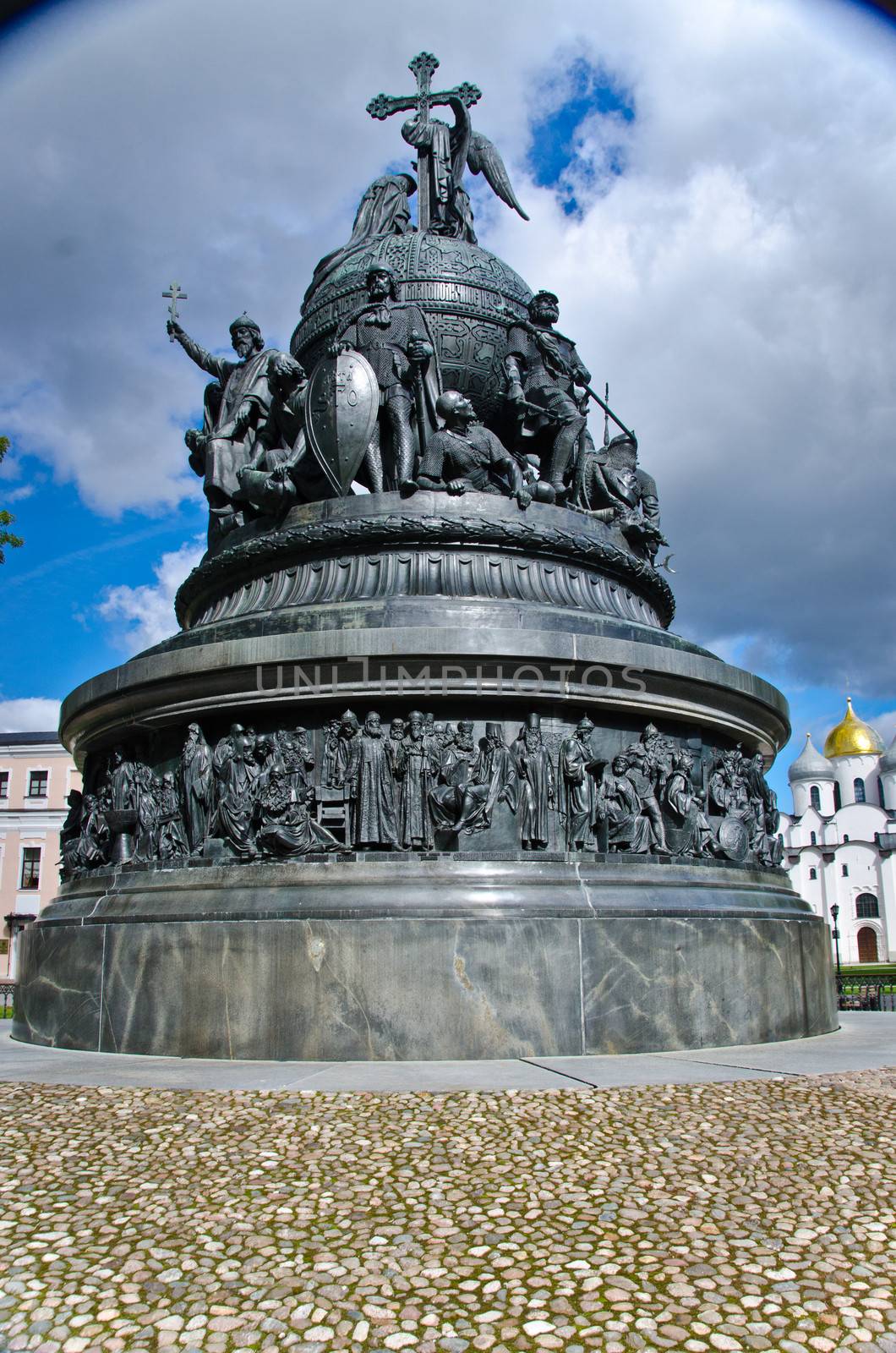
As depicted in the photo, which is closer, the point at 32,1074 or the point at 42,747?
the point at 32,1074

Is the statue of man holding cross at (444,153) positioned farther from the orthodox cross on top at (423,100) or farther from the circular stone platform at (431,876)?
the circular stone platform at (431,876)

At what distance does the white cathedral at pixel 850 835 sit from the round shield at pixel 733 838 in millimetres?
91147

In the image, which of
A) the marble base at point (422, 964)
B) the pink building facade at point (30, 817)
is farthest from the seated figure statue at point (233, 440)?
the pink building facade at point (30, 817)

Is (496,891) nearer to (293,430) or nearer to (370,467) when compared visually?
(370,467)

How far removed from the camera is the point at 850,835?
411 feet

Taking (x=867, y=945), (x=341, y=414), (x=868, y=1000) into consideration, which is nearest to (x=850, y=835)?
(x=867, y=945)

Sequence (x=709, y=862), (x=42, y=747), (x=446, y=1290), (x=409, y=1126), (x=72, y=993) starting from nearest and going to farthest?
(x=446, y=1290), (x=409, y=1126), (x=72, y=993), (x=709, y=862), (x=42, y=747)

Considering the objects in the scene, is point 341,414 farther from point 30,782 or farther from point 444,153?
point 30,782

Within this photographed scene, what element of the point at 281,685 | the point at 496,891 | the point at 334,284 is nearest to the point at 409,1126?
the point at 496,891

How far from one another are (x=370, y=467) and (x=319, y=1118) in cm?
994

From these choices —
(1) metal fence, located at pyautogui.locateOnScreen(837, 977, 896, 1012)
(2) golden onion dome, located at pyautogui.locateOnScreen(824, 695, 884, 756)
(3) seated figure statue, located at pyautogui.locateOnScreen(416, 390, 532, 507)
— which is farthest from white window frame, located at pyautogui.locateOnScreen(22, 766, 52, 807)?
(2) golden onion dome, located at pyautogui.locateOnScreen(824, 695, 884, 756)

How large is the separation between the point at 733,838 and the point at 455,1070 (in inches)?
213

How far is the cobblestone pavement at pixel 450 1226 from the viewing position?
416cm

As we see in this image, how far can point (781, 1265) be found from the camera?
4676mm
